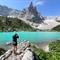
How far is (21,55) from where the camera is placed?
19.1 metres

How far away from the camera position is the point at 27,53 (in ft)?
61.1

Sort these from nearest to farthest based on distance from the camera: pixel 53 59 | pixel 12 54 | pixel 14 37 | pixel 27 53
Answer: pixel 53 59
pixel 27 53
pixel 12 54
pixel 14 37

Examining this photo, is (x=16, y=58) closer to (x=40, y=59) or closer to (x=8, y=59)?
(x=8, y=59)

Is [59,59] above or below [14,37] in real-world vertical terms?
below

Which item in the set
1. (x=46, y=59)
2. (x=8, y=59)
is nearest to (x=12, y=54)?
(x=8, y=59)

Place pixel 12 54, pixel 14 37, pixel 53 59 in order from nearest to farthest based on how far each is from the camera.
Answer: pixel 53 59 → pixel 12 54 → pixel 14 37

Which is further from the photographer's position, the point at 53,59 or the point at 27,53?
the point at 27,53

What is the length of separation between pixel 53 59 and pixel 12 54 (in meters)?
4.93

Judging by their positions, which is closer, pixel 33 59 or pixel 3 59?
pixel 33 59

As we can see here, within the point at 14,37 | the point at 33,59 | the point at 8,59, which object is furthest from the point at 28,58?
the point at 14,37

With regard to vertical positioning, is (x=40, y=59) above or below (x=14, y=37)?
below

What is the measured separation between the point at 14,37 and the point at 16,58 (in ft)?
12.5

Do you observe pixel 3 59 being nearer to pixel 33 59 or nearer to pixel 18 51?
pixel 18 51

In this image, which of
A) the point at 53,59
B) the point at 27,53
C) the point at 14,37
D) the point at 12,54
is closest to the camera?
the point at 53,59
